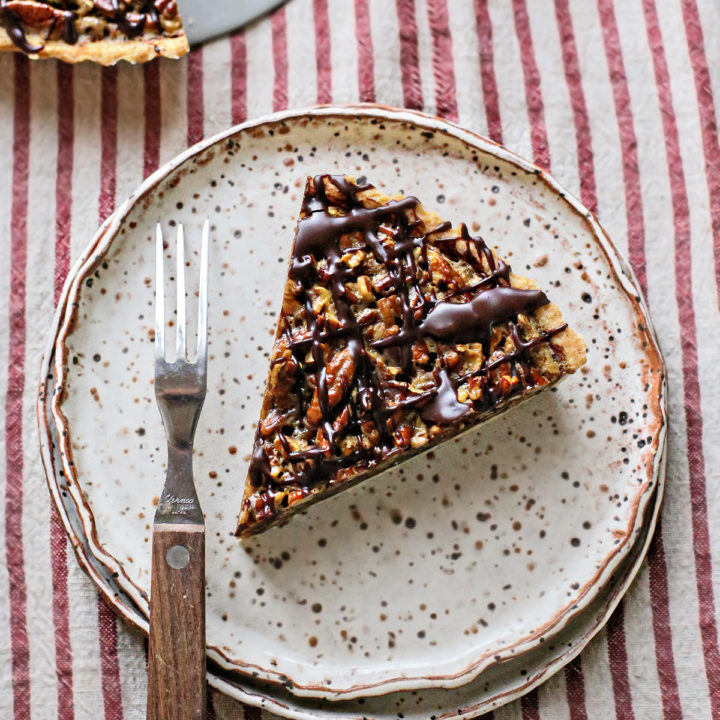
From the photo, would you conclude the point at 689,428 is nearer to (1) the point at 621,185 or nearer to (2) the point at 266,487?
(1) the point at 621,185

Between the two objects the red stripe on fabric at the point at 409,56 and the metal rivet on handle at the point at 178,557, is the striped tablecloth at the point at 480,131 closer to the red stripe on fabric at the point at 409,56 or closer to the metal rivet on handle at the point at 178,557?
the red stripe on fabric at the point at 409,56

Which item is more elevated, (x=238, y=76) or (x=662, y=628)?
(x=238, y=76)

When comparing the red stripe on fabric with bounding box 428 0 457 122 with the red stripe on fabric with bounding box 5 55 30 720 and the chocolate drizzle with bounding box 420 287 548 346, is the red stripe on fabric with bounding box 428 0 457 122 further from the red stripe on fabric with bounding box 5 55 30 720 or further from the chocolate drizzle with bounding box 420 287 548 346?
the red stripe on fabric with bounding box 5 55 30 720

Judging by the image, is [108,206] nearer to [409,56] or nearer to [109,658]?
[409,56]

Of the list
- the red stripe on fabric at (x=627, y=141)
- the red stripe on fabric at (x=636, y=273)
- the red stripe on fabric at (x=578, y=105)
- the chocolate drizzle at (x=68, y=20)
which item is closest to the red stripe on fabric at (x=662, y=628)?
the red stripe on fabric at (x=636, y=273)

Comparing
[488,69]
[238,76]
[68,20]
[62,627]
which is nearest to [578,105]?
[488,69]

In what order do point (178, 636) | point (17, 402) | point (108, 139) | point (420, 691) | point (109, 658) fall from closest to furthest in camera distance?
point (178, 636) → point (420, 691) → point (109, 658) → point (17, 402) → point (108, 139)

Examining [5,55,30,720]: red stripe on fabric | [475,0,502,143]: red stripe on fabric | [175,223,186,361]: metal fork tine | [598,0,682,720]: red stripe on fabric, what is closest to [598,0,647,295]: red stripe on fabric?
[598,0,682,720]: red stripe on fabric

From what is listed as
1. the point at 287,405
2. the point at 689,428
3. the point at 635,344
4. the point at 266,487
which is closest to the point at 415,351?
the point at 287,405
